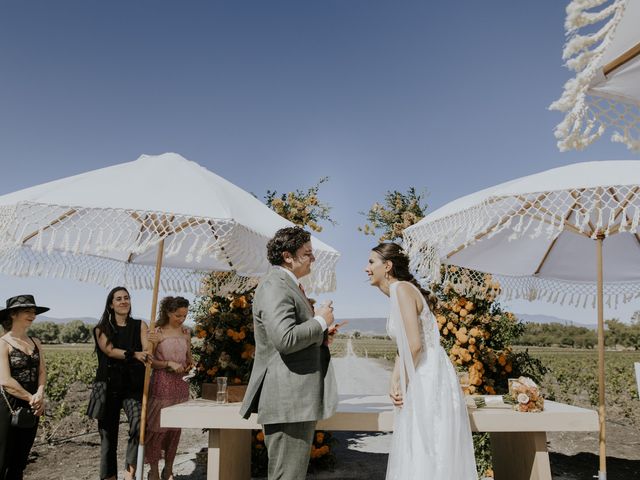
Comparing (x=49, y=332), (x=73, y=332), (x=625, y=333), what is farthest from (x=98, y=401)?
(x=49, y=332)

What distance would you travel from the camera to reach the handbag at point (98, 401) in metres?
3.92

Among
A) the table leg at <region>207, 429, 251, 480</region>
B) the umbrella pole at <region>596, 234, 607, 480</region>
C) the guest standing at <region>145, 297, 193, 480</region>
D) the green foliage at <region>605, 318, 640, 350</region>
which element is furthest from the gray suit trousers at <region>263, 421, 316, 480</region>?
the green foliage at <region>605, 318, 640, 350</region>

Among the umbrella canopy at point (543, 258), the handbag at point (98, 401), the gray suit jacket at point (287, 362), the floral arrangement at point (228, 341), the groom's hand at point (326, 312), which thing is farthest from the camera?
the floral arrangement at point (228, 341)

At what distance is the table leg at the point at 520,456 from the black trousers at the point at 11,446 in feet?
12.1

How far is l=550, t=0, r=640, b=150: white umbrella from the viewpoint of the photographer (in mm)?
1293

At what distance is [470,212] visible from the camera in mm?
3424

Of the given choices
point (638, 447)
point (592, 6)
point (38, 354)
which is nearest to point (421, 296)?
point (592, 6)

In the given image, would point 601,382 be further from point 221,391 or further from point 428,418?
point 221,391

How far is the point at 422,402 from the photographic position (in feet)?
9.32

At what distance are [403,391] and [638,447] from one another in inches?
230

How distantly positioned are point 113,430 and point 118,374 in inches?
18.1

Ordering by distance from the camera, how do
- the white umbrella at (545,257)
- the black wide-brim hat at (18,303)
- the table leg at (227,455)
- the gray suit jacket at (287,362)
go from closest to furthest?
the gray suit jacket at (287,362), the table leg at (227,455), the black wide-brim hat at (18,303), the white umbrella at (545,257)

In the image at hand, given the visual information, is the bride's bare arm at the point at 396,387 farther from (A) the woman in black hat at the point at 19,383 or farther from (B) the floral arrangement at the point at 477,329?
(A) the woman in black hat at the point at 19,383

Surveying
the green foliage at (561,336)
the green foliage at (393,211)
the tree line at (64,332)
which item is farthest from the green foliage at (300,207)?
the tree line at (64,332)
